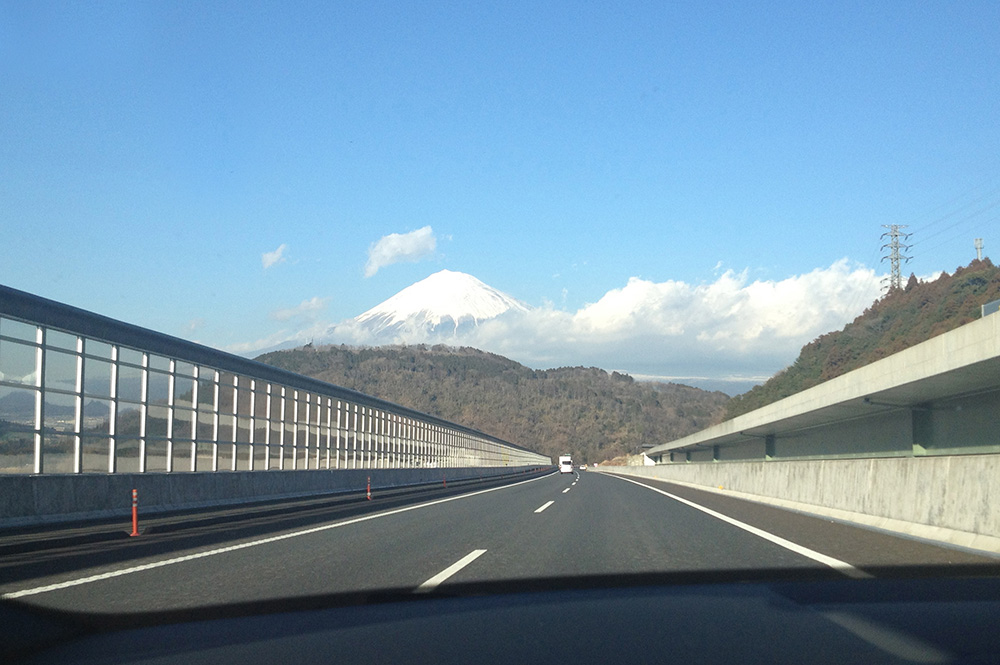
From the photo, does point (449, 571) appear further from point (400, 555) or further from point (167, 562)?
point (167, 562)

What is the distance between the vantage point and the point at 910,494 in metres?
12.8

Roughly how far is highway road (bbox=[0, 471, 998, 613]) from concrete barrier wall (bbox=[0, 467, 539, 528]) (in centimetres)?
148

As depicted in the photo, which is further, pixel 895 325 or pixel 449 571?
pixel 895 325

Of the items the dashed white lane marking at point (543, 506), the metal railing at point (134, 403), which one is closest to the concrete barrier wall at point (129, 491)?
the metal railing at point (134, 403)

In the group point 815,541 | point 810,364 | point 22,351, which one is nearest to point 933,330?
point 810,364

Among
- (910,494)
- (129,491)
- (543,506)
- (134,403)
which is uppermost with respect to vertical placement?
(134,403)

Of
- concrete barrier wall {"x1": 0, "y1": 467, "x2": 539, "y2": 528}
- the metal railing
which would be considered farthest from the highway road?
the metal railing

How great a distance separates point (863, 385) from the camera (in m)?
23.2

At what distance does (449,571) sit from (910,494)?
7730mm

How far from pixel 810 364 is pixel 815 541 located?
9860cm

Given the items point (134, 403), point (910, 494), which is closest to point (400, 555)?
point (910, 494)

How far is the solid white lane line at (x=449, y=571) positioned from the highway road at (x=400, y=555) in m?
0.01

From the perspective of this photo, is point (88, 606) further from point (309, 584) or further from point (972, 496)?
point (972, 496)

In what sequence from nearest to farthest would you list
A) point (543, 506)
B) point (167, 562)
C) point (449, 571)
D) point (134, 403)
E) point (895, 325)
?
point (449, 571) < point (167, 562) < point (134, 403) < point (543, 506) < point (895, 325)
